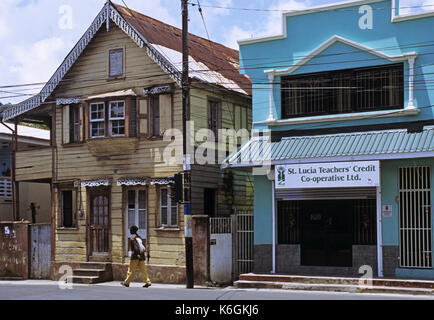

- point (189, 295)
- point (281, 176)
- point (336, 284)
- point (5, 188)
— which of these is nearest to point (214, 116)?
point (281, 176)

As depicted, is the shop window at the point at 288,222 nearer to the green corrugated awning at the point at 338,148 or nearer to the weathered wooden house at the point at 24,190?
the green corrugated awning at the point at 338,148

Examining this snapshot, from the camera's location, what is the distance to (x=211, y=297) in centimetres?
1650

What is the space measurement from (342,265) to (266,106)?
5.33m

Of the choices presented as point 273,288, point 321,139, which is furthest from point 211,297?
point 321,139

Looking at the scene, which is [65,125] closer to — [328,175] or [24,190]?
[24,190]

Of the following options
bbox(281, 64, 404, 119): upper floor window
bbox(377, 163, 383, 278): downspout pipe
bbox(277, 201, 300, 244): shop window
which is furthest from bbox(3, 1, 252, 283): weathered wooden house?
bbox(377, 163, 383, 278): downspout pipe

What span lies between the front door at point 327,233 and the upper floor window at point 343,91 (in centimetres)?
276

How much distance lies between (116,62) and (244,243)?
318 inches

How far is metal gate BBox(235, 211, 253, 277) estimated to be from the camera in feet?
70.2

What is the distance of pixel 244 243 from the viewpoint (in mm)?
21516

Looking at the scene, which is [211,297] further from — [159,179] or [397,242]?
[159,179]

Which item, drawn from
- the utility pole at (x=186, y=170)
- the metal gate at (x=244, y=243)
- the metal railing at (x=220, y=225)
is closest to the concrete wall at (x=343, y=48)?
the utility pole at (x=186, y=170)

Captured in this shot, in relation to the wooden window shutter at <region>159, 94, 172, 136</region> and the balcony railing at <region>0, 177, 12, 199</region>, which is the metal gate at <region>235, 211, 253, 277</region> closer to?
the wooden window shutter at <region>159, 94, 172, 136</region>
